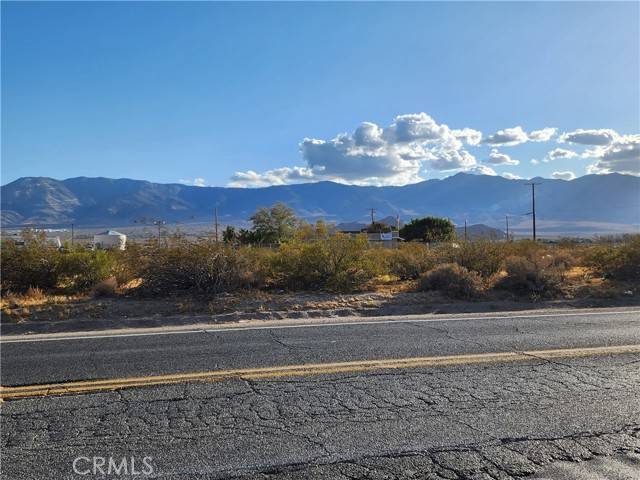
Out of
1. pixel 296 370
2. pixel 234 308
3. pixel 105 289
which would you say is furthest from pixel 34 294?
pixel 296 370

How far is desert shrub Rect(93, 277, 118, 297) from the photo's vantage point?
13.1 meters

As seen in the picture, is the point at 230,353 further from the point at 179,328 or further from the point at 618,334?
the point at 618,334

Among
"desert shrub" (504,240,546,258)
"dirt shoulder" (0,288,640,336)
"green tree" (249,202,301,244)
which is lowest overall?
"dirt shoulder" (0,288,640,336)

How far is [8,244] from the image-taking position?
14648 millimetres

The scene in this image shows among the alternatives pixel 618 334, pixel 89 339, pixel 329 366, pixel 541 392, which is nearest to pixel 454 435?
pixel 541 392

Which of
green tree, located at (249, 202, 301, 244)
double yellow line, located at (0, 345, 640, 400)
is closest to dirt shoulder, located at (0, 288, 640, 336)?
double yellow line, located at (0, 345, 640, 400)

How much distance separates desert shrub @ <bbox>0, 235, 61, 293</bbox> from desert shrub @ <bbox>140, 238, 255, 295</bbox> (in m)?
2.93

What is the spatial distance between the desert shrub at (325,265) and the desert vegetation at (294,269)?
3cm

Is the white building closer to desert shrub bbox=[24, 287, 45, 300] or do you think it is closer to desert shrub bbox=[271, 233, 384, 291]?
desert shrub bbox=[24, 287, 45, 300]

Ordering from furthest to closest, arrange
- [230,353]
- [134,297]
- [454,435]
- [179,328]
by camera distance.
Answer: [134,297], [179,328], [230,353], [454,435]

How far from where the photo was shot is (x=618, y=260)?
16.8 metres

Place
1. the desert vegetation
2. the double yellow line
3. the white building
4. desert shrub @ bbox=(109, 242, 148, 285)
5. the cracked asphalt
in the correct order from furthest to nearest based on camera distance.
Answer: the white building < desert shrub @ bbox=(109, 242, 148, 285) < the desert vegetation < the double yellow line < the cracked asphalt

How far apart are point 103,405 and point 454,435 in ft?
10.6

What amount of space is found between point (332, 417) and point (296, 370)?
151 cm
